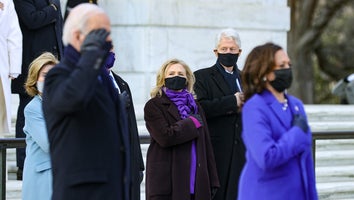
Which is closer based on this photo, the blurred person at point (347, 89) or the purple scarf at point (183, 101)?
the purple scarf at point (183, 101)

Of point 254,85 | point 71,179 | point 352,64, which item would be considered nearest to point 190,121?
point 254,85

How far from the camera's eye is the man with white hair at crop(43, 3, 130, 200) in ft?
16.9

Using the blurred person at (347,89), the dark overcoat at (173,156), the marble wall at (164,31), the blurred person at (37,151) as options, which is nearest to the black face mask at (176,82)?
the dark overcoat at (173,156)

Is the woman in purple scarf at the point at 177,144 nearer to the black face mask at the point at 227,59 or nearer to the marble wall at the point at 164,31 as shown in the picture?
the black face mask at the point at 227,59

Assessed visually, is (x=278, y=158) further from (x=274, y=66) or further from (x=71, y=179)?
(x=71, y=179)

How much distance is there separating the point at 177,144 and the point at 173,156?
0.34 ft

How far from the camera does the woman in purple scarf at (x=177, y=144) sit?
300 inches

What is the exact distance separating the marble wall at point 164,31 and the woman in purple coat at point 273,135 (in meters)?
5.88

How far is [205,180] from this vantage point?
770 cm

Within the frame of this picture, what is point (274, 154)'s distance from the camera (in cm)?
550

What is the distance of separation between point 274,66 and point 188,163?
2.13m

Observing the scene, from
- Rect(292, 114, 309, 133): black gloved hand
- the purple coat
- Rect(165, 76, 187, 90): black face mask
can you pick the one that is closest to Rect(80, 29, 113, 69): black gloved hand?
the purple coat

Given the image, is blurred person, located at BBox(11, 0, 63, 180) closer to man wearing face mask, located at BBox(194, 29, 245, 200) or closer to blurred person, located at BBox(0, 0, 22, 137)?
blurred person, located at BBox(0, 0, 22, 137)

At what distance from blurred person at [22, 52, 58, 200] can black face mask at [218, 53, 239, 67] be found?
65.2 inches
